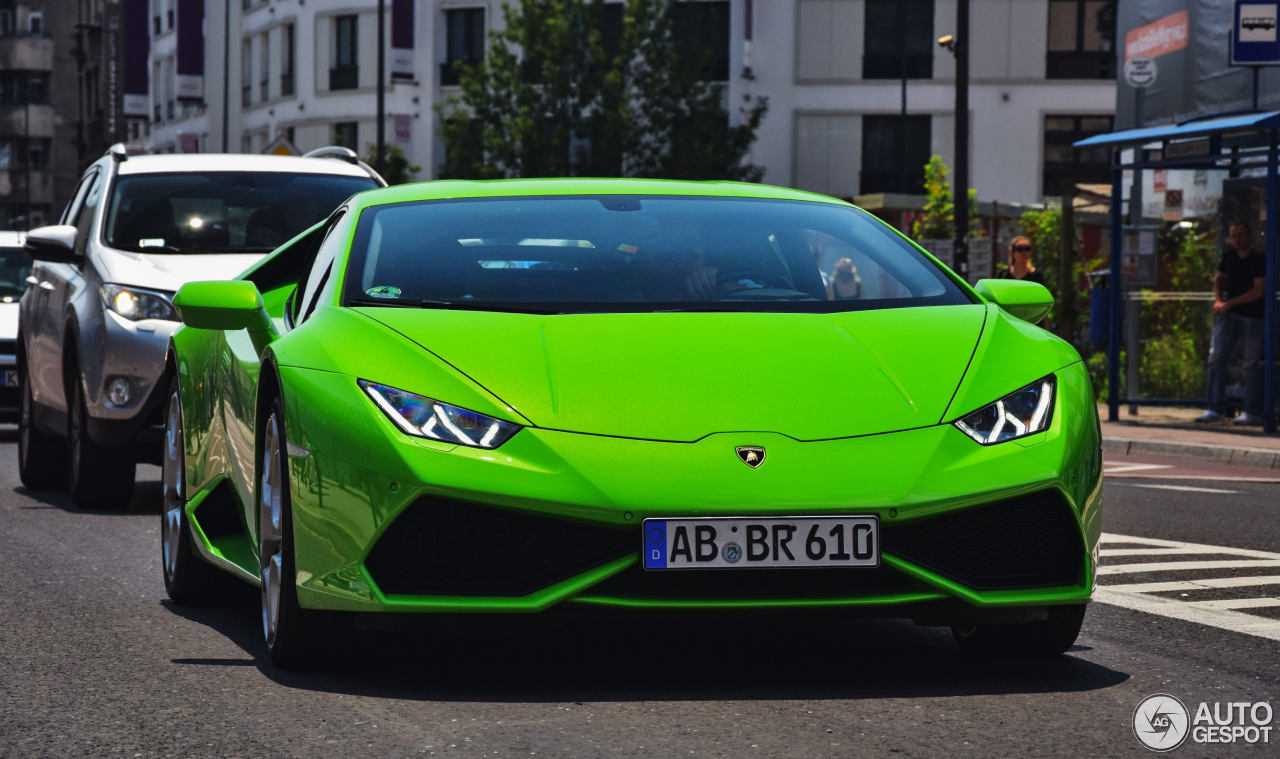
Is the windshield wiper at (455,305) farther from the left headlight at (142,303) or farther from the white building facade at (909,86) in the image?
the white building facade at (909,86)

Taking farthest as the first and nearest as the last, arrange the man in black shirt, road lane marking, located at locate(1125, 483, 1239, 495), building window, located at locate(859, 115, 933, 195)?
building window, located at locate(859, 115, 933, 195) → the man in black shirt → road lane marking, located at locate(1125, 483, 1239, 495)

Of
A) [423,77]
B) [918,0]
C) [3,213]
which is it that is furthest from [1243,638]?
[3,213]

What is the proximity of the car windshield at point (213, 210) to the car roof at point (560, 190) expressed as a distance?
474 cm

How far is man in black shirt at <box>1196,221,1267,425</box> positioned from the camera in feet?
57.9

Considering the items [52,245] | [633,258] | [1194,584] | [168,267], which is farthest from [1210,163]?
[633,258]

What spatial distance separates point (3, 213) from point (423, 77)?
60295mm

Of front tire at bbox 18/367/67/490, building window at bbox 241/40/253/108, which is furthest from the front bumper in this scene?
building window at bbox 241/40/253/108

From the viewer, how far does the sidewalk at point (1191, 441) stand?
15.4m

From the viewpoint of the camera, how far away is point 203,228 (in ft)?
35.8

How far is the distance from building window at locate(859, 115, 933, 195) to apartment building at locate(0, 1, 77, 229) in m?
68.3

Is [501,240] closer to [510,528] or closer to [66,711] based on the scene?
[510,528]

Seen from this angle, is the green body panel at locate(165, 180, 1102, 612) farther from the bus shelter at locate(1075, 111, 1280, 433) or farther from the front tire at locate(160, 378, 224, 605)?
the bus shelter at locate(1075, 111, 1280, 433)

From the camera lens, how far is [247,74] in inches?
2611

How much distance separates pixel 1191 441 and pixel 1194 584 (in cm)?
954
